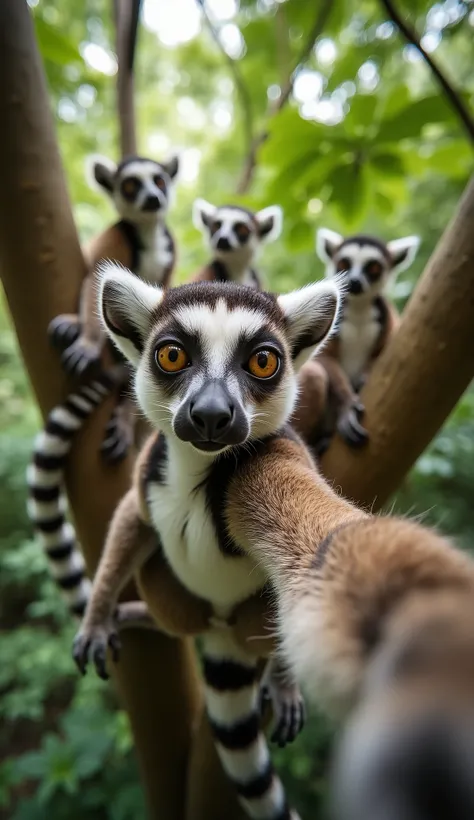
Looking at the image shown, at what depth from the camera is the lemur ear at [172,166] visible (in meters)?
2.81

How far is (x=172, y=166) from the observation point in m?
2.86

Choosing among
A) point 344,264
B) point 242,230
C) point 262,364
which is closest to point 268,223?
point 242,230

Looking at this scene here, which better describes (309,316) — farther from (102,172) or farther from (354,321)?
(102,172)

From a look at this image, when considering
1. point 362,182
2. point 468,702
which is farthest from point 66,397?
point 468,702

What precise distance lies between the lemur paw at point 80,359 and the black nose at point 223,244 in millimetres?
1106

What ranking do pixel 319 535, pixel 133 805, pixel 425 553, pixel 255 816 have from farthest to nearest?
pixel 133 805, pixel 255 816, pixel 319 535, pixel 425 553

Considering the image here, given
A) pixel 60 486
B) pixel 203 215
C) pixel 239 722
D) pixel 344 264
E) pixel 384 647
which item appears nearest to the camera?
pixel 384 647

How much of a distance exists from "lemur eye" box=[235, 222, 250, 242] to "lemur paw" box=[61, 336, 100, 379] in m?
1.23

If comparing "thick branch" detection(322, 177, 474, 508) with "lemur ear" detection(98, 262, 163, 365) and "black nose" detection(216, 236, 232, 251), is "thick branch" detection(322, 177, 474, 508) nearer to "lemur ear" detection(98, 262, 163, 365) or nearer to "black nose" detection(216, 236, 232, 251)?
"lemur ear" detection(98, 262, 163, 365)

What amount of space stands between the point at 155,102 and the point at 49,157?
481 cm

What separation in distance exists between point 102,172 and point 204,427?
213cm

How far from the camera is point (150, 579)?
1.48 meters

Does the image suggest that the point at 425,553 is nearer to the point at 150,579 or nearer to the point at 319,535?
the point at 319,535

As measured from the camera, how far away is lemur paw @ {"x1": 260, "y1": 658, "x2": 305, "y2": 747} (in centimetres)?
158
